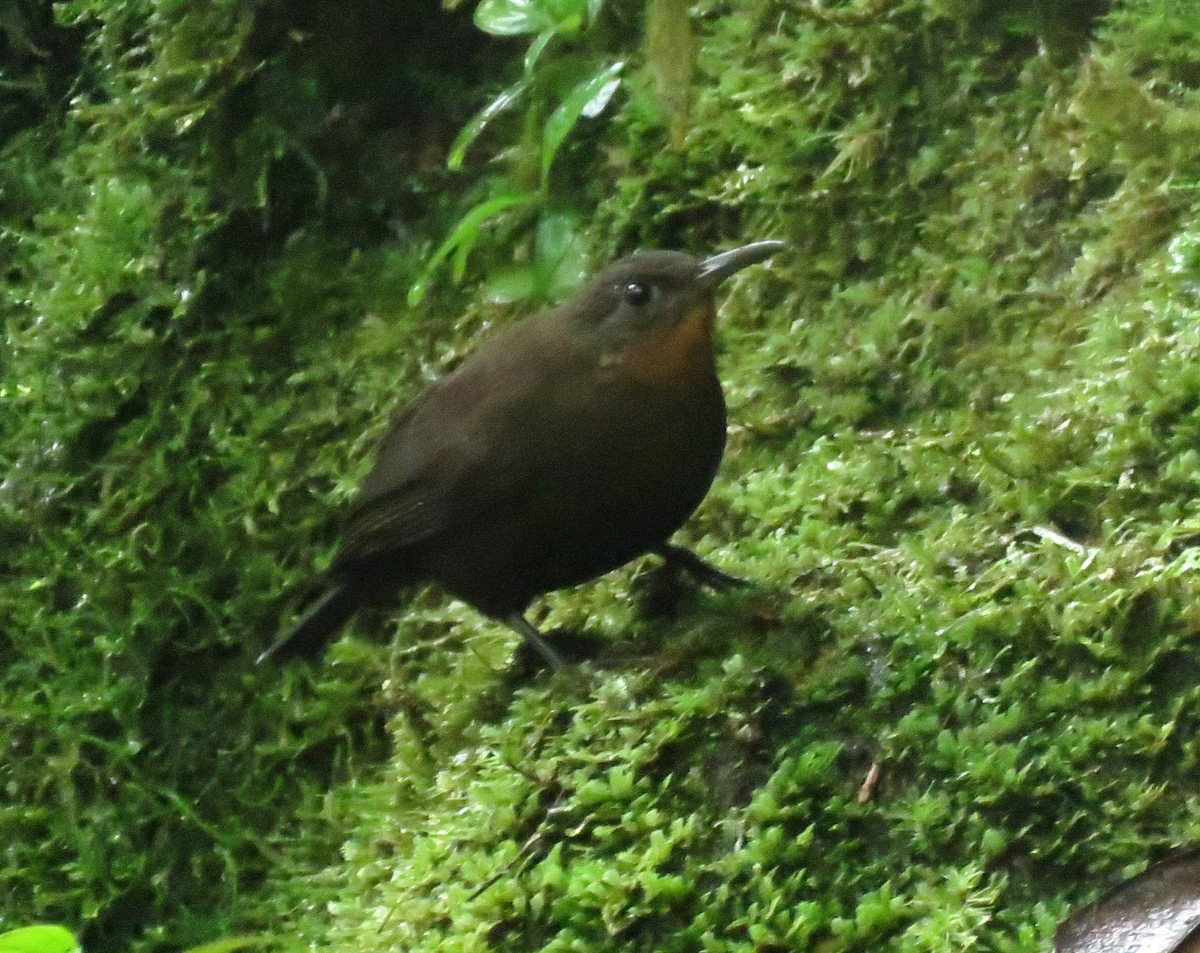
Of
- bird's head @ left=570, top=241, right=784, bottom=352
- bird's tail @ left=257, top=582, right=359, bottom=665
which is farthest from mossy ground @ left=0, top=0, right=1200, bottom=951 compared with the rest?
bird's head @ left=570, top=241, right=784, bottom=352

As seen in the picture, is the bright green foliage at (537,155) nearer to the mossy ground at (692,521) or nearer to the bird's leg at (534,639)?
the mossy ground at (692,521)

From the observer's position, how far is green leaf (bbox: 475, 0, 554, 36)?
3.41 m

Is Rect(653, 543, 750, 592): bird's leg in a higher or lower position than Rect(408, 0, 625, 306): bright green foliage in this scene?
lower

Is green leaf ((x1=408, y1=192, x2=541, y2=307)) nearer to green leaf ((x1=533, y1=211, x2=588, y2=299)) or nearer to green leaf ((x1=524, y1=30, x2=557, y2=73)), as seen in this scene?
green leaf ((x1=533, y1=211, x2=588, y2=299))

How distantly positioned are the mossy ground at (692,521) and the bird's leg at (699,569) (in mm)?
53

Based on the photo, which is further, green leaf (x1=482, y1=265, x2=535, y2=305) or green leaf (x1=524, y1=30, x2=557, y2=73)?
green leaf (x1=482, y1=265, x2=535, y2=305)

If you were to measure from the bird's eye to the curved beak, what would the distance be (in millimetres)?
101

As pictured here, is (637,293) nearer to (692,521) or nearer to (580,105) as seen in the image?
(692,521)

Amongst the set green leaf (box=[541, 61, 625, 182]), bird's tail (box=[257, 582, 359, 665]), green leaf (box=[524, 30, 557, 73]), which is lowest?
bird's tail (box=[257, 582, 359, 665])

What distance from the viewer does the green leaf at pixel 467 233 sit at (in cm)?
350

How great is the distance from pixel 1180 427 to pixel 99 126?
10.2ft

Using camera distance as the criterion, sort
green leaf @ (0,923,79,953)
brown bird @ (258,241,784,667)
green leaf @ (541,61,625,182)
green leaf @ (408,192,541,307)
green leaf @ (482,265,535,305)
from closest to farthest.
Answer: green leaf @ (0,923,79,953), brown bird @ (258,241,784,667), green leaf @ (541,61,625,182), green leaf @ (408,192,541,307), green leaf @ (482,265,535,305)

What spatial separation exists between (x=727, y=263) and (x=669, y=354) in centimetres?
24

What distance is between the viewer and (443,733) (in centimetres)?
286
